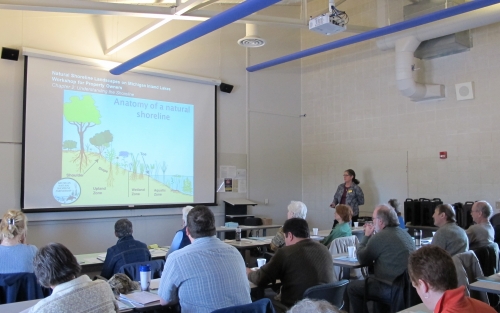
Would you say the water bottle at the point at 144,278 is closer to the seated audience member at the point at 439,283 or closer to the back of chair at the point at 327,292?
the back of chair at the point at 327,292

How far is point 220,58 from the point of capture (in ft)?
28.0

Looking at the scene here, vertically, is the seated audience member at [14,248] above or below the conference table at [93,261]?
above

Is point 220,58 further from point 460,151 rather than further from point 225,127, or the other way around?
point 460,151

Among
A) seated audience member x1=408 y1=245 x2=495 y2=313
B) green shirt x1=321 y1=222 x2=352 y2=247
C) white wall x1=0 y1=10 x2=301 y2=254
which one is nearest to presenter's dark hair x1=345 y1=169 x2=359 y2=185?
white wall x1=0 y1=10 x2=301 y2=254

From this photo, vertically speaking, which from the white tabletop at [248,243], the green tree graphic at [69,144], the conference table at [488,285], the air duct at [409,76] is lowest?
the white tabletop at [248,243]

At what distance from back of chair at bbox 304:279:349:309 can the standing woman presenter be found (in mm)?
5169

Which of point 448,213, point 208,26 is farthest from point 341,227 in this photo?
point 208,26

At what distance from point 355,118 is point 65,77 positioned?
5443 mm

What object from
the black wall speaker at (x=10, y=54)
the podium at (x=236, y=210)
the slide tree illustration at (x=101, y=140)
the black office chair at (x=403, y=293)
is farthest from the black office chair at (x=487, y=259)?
the black wall speaker at (x=10, y=54)

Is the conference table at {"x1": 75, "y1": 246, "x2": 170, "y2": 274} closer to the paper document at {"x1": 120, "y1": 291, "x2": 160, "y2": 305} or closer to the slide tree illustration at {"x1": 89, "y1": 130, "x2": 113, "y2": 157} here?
the paper document at {"x1": 120, "y1": 291, "x2": 160, "y2": 305}

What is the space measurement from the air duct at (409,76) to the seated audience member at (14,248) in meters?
6.09

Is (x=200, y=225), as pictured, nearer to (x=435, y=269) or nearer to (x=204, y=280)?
(x=204, y=280)

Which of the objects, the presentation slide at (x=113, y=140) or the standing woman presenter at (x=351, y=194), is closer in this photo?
the presentation slide at (x=113, y=140)

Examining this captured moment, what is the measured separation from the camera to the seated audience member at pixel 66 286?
73.3 inches
